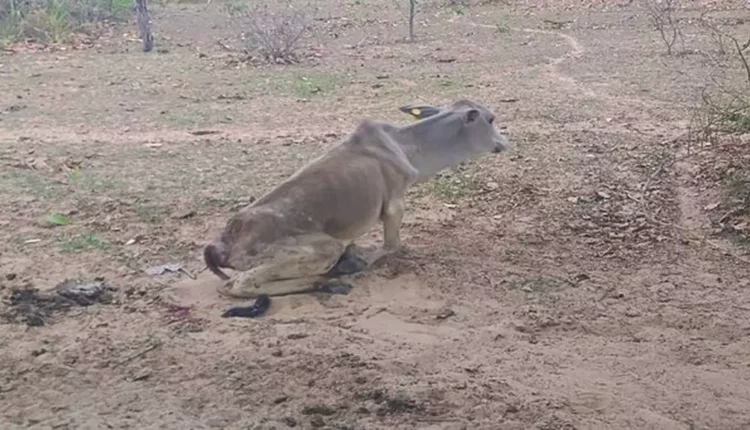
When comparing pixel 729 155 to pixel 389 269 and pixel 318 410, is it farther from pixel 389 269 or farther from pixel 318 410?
pixel 318 410

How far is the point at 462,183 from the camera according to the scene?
7.32 meters

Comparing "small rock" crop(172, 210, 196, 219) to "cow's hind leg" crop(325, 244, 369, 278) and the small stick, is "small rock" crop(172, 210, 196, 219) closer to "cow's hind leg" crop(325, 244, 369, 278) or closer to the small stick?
the small stick

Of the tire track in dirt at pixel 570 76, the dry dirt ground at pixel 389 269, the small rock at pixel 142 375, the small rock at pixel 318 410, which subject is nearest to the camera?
the small rock at pixel 318 410

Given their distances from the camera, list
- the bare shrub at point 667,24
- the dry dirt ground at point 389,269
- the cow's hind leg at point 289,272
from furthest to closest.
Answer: the bare shrub at point 667,24, the cow's hind leg at point 289,272, the dry dirt ground at point 389,269

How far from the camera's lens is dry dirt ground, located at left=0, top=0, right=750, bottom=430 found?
13.0 feet

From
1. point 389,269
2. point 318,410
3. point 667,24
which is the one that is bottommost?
point 667,24

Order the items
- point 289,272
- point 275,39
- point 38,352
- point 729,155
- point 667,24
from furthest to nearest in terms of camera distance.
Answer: point 667,24 < point 275,39 < point 729,155 < point 289,272 < point 38,352

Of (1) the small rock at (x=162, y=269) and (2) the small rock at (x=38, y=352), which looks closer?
(2) the small rock at (x=38, y=352)

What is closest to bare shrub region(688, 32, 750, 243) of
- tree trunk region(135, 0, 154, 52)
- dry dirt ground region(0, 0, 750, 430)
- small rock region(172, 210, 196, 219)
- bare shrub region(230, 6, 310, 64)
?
dry dirt ground region(0, 0, 750, 430)

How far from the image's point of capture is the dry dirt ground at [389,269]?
157 inches

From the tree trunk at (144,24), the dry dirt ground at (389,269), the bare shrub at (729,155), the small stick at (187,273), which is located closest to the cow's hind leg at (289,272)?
the dry dirt ground at (389,269)

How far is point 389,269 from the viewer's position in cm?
564

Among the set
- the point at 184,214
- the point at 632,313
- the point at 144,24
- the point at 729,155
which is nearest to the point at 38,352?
the point at 184,214

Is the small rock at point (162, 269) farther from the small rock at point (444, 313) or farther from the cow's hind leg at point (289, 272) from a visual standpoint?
the small rock at point (444, 313)
